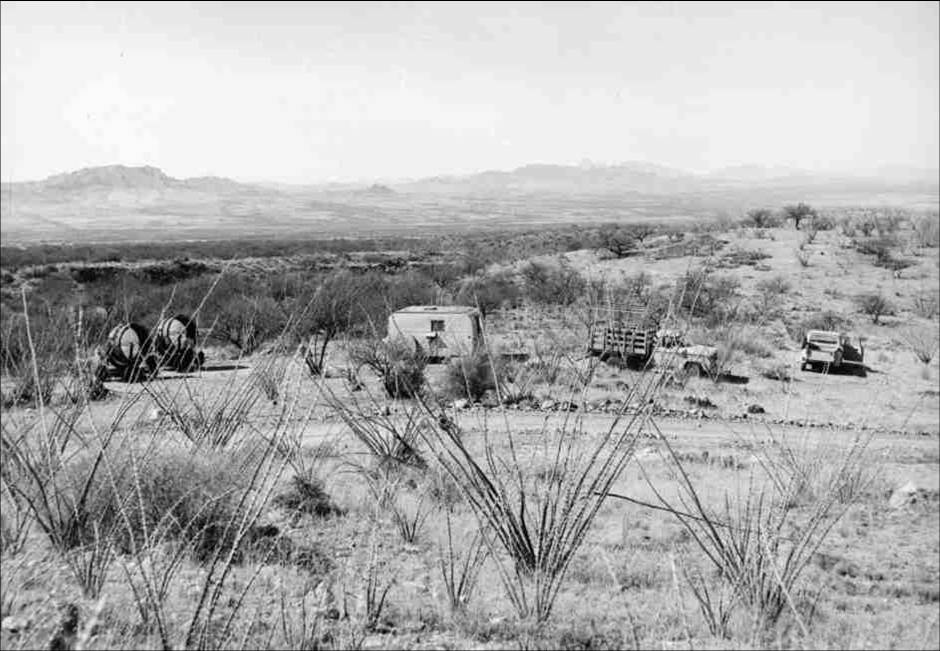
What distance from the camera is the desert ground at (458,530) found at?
5867 mm

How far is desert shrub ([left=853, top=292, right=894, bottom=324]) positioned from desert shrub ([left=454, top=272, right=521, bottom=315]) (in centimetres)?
1644

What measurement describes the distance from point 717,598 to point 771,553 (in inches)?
58.0

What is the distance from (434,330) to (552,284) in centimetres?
1742

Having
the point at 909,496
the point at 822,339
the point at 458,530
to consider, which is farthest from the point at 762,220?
the point at 458,530

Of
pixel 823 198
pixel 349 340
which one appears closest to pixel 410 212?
pixel 823 198

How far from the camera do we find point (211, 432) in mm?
10039

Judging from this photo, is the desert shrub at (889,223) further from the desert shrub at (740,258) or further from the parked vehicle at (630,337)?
the parked vehicle at (630,337)

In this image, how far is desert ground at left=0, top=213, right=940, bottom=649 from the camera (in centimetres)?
587

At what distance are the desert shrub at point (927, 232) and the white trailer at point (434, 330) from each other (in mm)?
41939

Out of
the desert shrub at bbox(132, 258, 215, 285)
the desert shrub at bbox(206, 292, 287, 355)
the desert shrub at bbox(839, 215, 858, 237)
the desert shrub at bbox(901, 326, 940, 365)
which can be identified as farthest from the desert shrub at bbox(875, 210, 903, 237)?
the desert shrub at bbox(132, 258, 215, 285)

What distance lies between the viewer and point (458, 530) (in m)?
9.51

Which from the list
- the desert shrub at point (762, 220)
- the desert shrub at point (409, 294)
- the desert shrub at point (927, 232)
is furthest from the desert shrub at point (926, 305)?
the desert shrub at point (762, 220)

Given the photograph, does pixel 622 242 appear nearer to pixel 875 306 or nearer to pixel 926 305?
pixel 875 306

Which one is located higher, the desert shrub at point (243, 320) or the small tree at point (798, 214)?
the small tree at point (798, 214)
